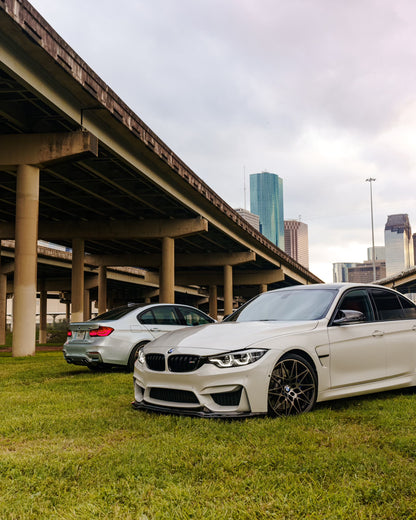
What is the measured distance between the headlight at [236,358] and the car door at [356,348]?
115cm

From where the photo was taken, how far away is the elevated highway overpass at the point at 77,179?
16.8 meters

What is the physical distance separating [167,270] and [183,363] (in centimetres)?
3122

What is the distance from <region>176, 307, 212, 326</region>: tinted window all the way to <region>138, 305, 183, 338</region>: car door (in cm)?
17

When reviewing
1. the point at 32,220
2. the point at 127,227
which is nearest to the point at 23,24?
the point at 32,220

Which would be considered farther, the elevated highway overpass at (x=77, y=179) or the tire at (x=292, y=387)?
the elevated highway overpass at (x=77, y=179)

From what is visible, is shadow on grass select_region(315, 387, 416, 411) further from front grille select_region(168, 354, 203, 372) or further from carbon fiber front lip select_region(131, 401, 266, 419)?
front grille select_region(168, 354, 203, 372)

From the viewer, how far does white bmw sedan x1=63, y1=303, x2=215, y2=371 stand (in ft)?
35.1

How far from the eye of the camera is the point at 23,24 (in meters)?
14.7

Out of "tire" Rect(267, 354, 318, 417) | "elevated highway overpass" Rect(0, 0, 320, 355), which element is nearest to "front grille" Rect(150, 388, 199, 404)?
"tire" Rect(267, 354, 318, 417)

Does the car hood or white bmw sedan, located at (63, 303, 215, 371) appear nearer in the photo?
the car hood

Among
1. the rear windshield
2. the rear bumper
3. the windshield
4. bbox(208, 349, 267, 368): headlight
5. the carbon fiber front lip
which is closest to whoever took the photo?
the carbon fiber front lip

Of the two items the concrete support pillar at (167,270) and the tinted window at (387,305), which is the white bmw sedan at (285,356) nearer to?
the tinted window at (387,305)

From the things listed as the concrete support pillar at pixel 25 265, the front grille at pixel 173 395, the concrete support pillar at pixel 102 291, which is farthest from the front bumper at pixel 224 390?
the concrete support pillar at pixel 102 291

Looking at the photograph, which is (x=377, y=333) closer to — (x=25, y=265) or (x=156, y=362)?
(x=156, y=362)
